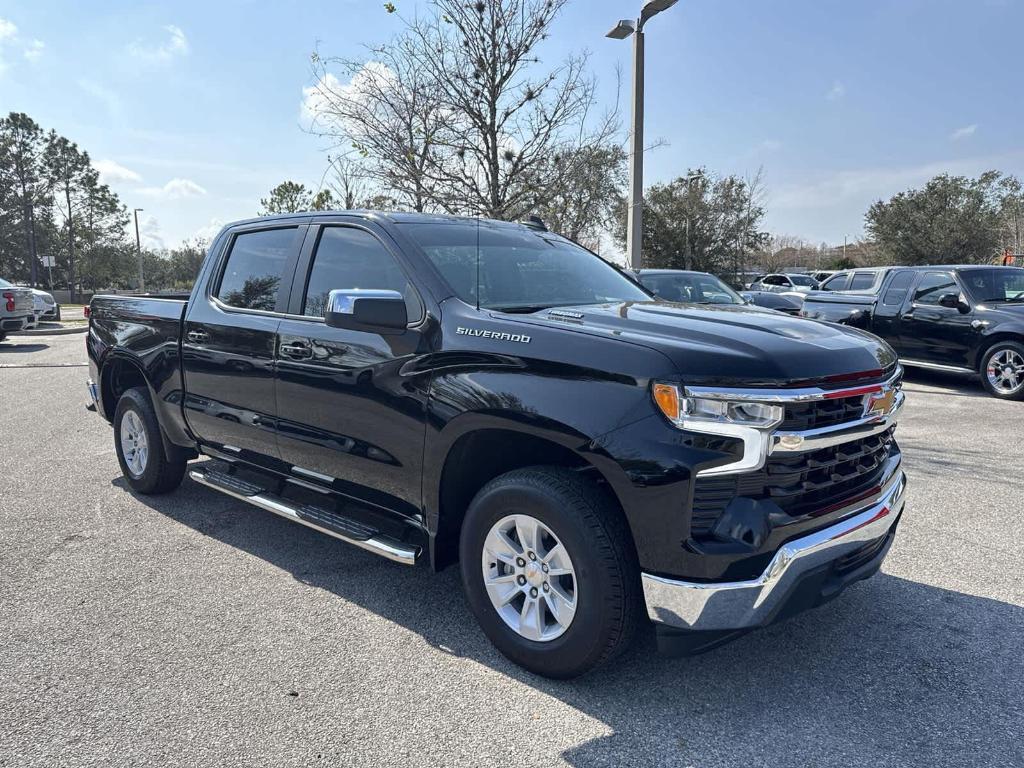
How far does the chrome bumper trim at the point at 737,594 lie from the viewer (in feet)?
8.06

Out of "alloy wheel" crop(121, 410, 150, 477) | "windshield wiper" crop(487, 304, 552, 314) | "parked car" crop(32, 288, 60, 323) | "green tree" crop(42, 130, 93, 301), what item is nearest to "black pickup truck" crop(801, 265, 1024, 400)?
"windshield wiper" crop(487, 304, 552, 314)

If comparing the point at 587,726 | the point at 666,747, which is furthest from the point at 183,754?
the point at 666,747

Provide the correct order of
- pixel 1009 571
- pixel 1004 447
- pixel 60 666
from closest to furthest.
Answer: pixel 60 666, pixel 1009 571, pixel 1004 447

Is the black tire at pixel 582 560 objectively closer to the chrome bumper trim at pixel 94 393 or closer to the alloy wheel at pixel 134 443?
the alloy wheel at pixel 134 443

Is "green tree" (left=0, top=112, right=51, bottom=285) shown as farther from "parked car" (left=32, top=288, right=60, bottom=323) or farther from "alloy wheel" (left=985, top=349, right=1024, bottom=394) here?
"alloy wheel" (left=985, top=349, right=1024, bottom=394)

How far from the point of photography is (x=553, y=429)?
8.93ft

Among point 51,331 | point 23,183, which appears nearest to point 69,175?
point 23,183

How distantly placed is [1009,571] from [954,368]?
23.1 feet

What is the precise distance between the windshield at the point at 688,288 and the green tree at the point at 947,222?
31226mm

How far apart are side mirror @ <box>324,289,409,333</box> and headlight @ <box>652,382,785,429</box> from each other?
1286 mm

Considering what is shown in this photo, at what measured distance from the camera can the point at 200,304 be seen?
A: 4.67 m

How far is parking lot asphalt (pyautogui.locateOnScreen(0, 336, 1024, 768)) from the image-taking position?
2.50 metres

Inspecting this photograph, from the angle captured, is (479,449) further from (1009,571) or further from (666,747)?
(1009,571)

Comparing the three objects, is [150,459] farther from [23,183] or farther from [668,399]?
[23,183]
